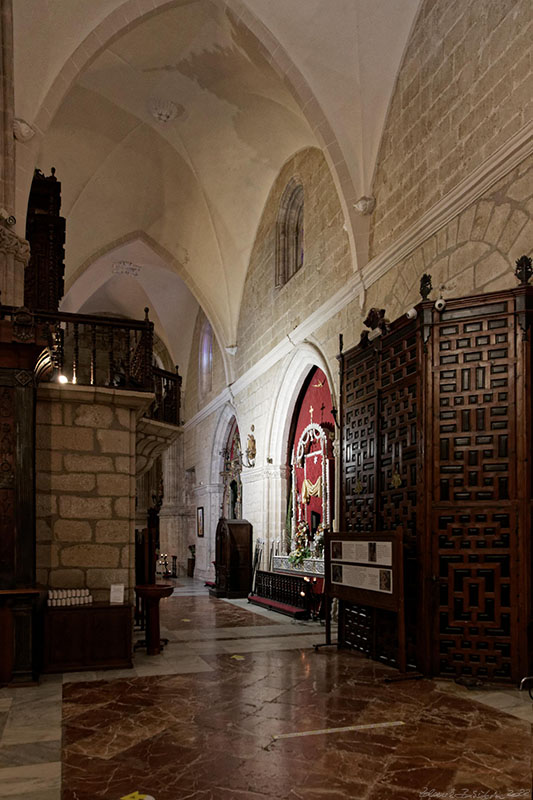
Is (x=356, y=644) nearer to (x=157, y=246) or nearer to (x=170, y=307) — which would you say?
(x=157, y=246)

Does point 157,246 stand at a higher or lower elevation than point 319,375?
higher

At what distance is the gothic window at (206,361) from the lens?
2084 cm

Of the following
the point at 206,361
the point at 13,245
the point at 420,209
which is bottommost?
the point at 13,245

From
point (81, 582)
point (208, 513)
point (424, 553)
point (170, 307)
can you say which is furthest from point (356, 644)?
point (170, 307)

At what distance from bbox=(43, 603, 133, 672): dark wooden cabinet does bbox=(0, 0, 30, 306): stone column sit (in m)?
3.49

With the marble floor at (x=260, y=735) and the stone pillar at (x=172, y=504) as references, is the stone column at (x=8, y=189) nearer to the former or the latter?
the marble floor at (x=260, y=735)

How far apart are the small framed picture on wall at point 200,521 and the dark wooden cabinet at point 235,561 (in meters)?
5.46

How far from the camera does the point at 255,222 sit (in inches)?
610

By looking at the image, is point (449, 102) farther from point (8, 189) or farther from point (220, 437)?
point (220, 437)

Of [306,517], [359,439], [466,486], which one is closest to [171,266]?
[306,517]

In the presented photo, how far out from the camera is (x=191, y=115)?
13.7 metres

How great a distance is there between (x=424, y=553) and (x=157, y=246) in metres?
13.6

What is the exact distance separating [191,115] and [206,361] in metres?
8.81

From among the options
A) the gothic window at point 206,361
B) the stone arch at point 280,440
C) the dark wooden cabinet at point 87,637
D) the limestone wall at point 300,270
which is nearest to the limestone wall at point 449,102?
the limestone wall at point 300,270
